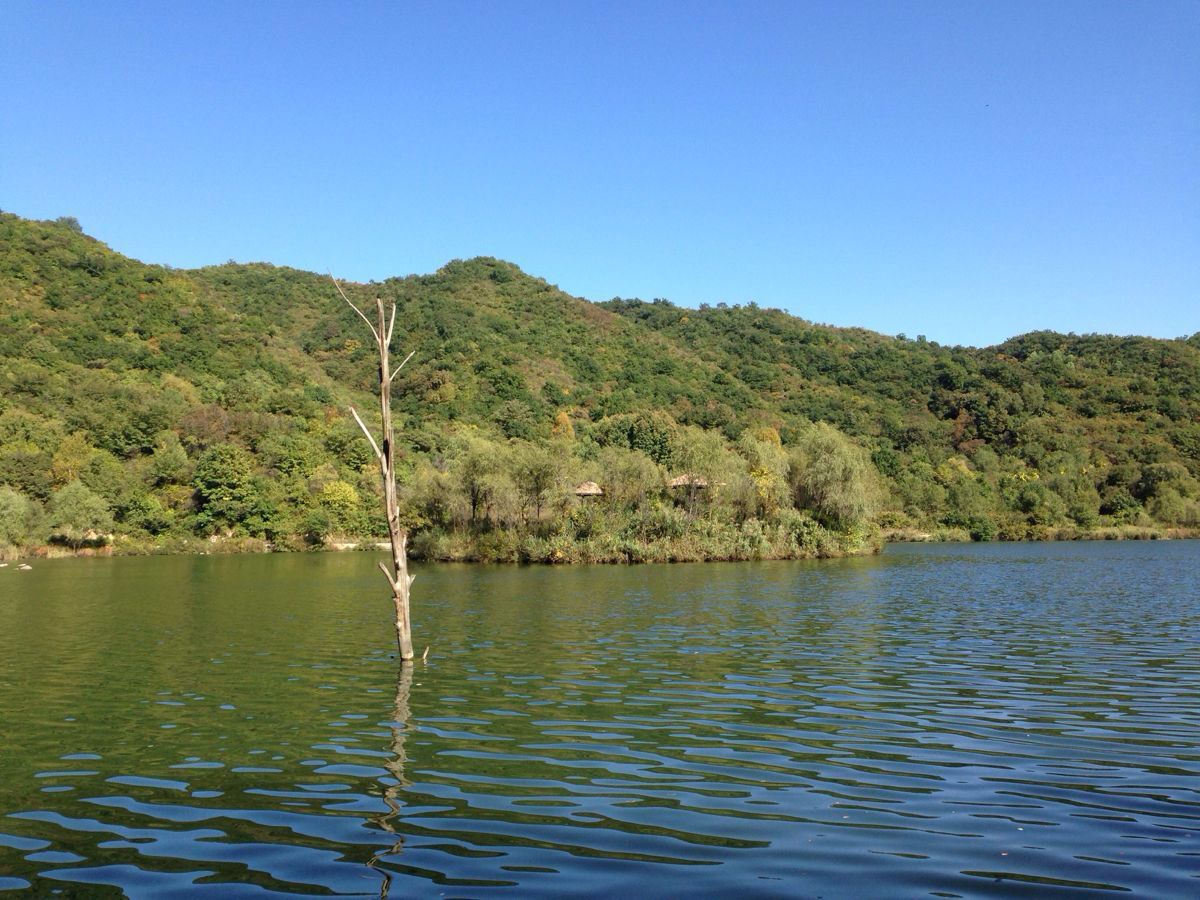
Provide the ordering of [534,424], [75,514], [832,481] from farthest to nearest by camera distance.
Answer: [534,424] → [75,514] → [832,481]

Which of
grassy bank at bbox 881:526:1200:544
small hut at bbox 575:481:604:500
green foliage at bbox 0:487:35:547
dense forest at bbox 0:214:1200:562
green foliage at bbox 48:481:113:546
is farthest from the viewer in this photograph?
grassy bank at bbox 881:526:1200:544

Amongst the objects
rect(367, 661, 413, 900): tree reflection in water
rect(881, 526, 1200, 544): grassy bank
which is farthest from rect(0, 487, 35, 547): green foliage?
rect(881, 526, 1200, 544): grassy bank

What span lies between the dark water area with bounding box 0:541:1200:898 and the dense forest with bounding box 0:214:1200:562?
107 ft

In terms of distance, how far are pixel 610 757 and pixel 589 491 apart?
4654 cm

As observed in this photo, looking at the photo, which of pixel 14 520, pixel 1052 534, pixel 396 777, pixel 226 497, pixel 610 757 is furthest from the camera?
pixel 1052 534

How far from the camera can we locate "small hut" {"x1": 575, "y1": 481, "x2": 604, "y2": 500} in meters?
55.3

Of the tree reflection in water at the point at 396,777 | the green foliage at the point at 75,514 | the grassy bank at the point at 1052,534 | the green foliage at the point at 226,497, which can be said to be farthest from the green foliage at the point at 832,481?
the green foliage at the point at 75,514

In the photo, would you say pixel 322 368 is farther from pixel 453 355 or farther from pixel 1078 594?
pixel 1078 594

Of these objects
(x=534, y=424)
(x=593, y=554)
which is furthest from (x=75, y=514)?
(x=534, y=424)

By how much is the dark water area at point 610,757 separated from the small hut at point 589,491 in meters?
32.7

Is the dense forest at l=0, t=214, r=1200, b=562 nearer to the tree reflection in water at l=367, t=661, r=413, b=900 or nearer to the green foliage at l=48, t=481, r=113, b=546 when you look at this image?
the green foliage at l=48, t=481, r=113, b=546

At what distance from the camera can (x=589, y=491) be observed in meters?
56.0

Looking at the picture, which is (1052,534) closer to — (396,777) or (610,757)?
(610,757)

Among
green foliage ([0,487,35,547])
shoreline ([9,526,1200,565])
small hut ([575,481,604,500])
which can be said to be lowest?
shoreline ([9,526,1200,565])
